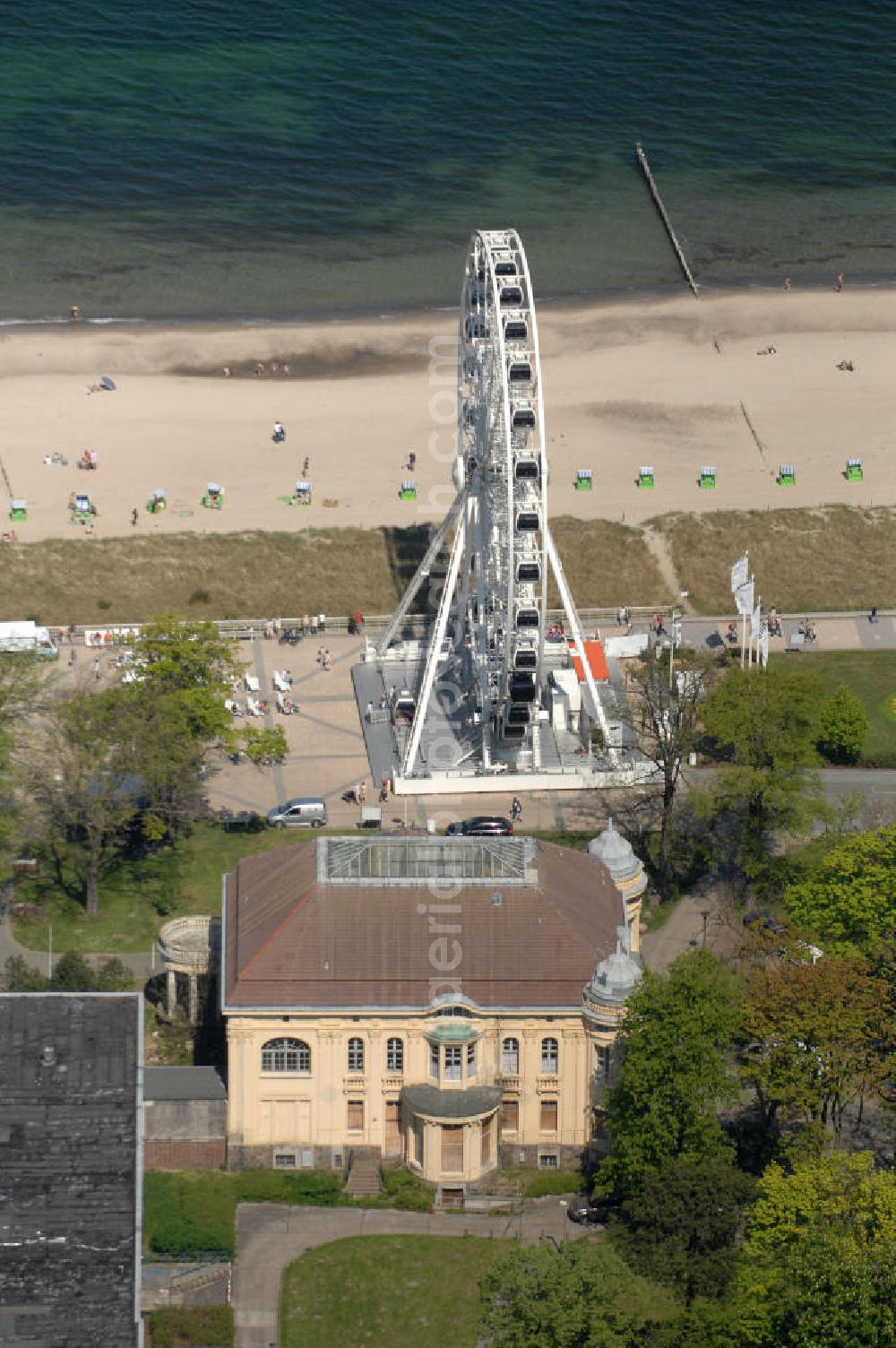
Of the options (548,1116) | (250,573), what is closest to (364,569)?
(250,573)

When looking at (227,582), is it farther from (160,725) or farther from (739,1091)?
(739,1091)

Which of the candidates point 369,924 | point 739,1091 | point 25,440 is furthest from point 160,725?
point 25,440

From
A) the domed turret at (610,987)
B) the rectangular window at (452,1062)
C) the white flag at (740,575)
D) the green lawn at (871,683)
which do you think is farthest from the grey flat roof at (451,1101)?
the white flag at (740,575)

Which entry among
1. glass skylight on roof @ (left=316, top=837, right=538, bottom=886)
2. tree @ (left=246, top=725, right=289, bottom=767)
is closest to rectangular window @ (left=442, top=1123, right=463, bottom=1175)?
glass skylight on roof @ (left=316, top=837, right=538, bottom=886)

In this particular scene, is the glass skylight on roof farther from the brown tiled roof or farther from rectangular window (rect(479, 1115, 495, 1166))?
rectangular window (rect(479, 1115, 495, 1166))

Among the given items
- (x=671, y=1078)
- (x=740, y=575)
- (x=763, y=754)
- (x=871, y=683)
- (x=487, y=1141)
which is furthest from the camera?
(x=740, y=575)

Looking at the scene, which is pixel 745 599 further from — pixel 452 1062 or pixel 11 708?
pixel 452 1062
